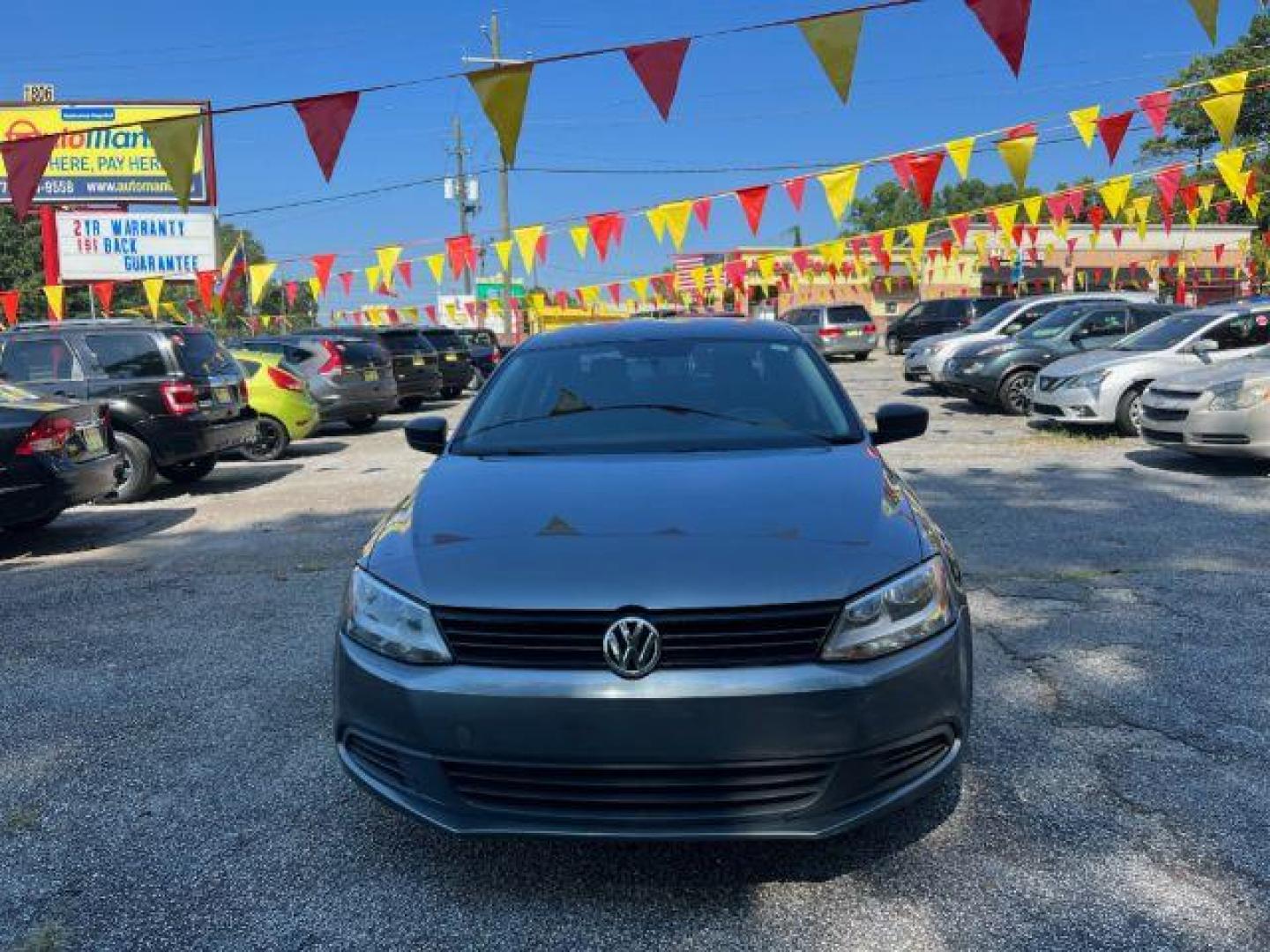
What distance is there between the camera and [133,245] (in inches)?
1002

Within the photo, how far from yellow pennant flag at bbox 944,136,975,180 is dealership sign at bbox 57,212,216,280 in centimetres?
1891

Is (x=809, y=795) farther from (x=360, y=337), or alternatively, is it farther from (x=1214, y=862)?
(x=360, y=337)

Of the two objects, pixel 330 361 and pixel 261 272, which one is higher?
pixel 261 272

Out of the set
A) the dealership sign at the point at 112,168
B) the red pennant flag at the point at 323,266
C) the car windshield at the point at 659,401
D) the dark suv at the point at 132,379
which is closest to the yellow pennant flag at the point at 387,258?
the red pennant flag at the point at 323,266

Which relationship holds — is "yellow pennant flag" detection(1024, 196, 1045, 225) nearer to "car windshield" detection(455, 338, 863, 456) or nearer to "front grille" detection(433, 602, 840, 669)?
"car windshield" detection(455, 338, 863, 456)

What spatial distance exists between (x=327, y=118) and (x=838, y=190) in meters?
9.92

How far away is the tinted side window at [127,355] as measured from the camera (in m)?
9.18

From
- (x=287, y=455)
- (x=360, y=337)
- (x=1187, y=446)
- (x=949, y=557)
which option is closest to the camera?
(x=949, y=557)

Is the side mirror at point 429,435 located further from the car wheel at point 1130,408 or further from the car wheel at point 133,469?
the car wheel at point 1130,408

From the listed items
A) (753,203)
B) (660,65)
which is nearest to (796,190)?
(753,203)

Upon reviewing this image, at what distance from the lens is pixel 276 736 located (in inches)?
147

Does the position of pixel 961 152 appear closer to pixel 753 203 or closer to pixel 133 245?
pixel 753 203

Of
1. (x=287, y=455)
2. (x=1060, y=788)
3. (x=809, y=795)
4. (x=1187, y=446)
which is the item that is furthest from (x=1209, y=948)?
(x=287, y=455)

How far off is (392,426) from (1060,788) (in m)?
14.3
